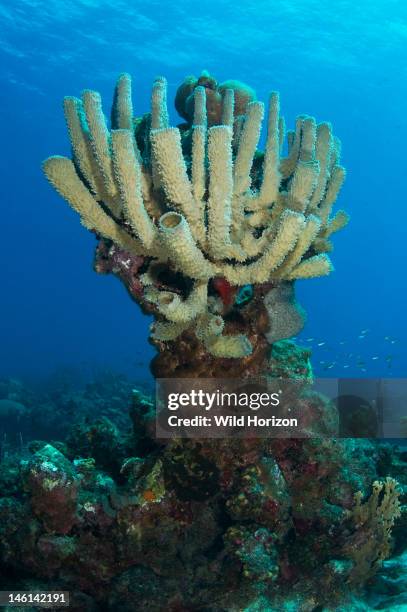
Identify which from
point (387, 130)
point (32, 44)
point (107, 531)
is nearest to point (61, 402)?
point (107, 531)

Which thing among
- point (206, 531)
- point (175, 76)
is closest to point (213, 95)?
point (206, 531)

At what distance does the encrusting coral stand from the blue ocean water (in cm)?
660

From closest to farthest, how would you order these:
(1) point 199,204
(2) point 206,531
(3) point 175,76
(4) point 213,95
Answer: (1) point 199,204 → (2) point 206,531 → (4) point 213,95 → (3) point 175,76

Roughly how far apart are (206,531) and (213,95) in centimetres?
453

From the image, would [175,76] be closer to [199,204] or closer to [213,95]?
[213,95]

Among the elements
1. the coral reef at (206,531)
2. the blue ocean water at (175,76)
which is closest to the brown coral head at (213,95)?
the coral reef at (206,531)

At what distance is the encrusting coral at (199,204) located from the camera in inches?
124

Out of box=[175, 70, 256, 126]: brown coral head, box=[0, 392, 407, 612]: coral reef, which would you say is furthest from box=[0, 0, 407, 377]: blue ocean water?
box=[175, 70, 256, 126]: brown coral head

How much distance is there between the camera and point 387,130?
5066 cm

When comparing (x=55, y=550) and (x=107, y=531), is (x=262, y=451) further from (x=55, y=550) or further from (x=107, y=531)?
(x=55, y=550)

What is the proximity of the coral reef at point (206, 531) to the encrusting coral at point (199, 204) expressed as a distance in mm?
1275

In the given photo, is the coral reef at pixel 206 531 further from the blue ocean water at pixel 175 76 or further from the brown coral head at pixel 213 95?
the blue ocean water at pixel 175 76

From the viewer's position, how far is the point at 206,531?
14.7ft

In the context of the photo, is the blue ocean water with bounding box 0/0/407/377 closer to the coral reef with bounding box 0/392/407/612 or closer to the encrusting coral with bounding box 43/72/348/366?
the coral reef with bounding box 0/392/407/612
